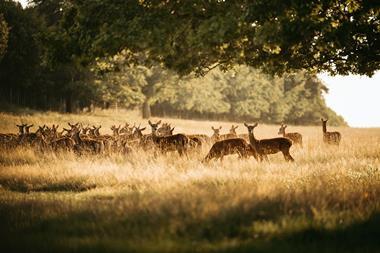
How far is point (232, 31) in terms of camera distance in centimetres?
910

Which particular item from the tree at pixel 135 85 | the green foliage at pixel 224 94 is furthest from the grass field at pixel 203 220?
the green foliage at pixel 224 94

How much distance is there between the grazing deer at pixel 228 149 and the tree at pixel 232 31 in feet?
9.31

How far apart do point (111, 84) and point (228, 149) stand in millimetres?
32837

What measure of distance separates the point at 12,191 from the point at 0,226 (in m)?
4.11

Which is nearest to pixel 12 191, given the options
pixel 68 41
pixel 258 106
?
pixel 68 41

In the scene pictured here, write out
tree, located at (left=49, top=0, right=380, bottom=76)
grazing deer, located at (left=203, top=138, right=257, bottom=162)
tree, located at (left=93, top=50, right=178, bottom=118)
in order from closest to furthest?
tree, located at (left=49, top=0, right=380, bottom=76), grazing deer, located at (left=203, top=138, right=257, bottom=162), tree, located at (left=93, top=50, right=178, bottom=118)

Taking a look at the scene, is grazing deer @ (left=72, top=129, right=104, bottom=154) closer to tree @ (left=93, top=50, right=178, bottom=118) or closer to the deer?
the deer

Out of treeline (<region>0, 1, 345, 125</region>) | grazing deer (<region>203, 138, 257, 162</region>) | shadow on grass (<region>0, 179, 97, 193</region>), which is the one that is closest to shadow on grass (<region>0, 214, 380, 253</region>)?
shadow on grass (<region>0, 179, 97, 193</region>)

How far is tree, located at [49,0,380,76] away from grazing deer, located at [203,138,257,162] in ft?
9.31

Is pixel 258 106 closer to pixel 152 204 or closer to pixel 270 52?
pixel 270 52

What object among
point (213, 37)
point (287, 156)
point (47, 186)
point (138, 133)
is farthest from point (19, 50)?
point (213, 37)

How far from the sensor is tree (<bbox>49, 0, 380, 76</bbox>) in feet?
29.8

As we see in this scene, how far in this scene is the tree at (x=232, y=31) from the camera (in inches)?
357

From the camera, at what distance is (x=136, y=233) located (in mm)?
5812
